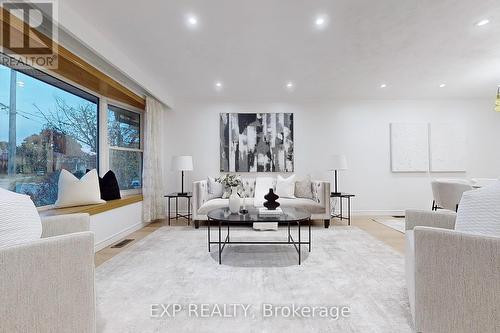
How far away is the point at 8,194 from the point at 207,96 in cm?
403

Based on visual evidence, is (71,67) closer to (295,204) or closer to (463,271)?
(295,204)

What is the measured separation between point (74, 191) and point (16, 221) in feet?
6.68

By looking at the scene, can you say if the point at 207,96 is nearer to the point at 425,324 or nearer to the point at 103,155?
the point at 103,155

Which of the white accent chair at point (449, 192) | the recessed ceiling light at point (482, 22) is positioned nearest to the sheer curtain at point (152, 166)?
the recessed ceiling light at point (482, 22)

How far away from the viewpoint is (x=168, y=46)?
2900 millimetres

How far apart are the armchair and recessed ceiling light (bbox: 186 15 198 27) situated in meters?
2.53

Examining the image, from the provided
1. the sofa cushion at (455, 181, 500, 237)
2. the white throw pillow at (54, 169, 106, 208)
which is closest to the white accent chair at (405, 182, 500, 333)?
the sofa cushion at (455, 181, 500, 237)

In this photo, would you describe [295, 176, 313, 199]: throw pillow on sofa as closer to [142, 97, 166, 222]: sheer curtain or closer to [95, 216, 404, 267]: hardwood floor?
[95, 216, 404, 267]: hardwood floor

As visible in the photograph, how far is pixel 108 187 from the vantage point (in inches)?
140

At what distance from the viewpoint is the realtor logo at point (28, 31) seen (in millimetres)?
1933

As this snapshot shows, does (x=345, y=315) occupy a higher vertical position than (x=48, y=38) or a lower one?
lower

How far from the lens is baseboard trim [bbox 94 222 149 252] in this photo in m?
3.01

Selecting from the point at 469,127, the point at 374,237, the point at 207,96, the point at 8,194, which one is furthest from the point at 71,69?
the point at 469,127

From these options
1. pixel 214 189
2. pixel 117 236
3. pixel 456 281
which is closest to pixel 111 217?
pixel 117 236
